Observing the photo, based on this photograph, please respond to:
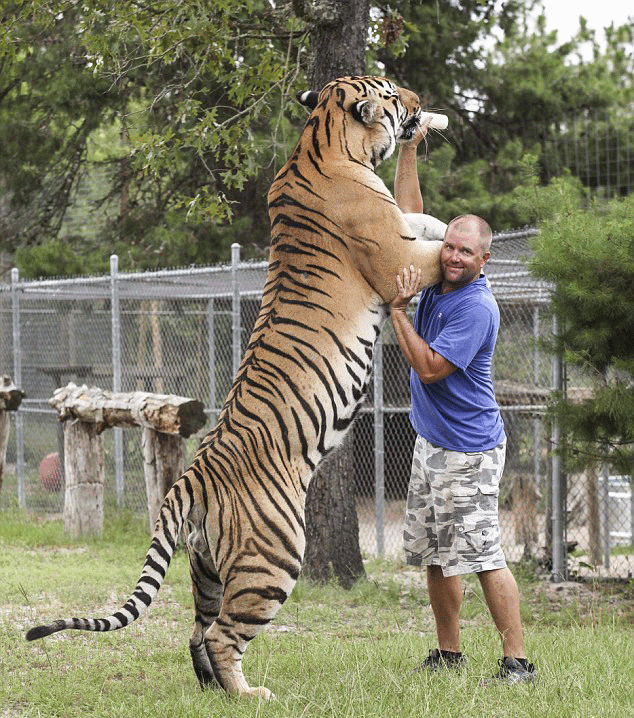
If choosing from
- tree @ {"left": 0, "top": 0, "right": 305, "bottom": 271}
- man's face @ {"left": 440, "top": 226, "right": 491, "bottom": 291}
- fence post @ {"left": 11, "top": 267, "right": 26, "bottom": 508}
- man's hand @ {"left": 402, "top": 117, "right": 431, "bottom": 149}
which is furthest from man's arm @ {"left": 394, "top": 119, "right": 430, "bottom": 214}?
fence post @ {"left": 11, "top": 267, "right": 26, "bottom": 508}

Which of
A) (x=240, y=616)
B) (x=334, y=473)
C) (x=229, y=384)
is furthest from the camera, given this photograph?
(x=229, y=384)

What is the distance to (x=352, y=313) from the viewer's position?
163 inches

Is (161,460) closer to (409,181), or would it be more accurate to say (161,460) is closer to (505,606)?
(409,181)

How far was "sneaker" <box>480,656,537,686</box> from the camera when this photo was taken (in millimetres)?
4227

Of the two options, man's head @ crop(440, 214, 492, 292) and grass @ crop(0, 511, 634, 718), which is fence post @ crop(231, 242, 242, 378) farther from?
man's head @ crop(440, 214, 492, 292)

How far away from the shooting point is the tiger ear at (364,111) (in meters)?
4.23

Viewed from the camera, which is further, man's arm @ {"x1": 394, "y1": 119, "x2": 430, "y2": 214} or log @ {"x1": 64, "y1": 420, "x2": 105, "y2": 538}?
log @ {"x1": 64, "y1": 420, "x2": 105, "y2": 538}

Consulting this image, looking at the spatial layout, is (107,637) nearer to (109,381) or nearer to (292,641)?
(292,641)

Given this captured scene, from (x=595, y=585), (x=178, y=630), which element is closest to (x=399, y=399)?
(x=595, y=585)

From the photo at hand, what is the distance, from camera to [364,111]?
4230 mm

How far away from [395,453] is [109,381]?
13.7 feet

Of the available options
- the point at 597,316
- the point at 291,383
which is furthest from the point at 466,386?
the point at 597,316

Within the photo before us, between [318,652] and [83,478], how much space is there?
171 inches

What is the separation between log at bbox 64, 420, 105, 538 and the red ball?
Answer: 331 cm
